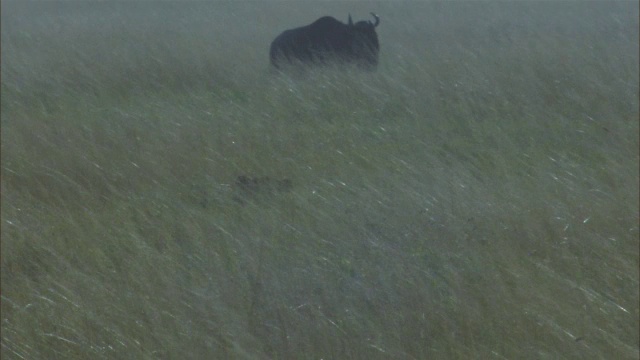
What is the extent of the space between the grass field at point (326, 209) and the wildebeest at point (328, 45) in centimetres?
33

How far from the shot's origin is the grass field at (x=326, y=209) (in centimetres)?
317

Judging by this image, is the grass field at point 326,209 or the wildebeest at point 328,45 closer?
the grass field at point 326,209

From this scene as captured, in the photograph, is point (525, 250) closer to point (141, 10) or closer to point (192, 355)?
point (192, 355)

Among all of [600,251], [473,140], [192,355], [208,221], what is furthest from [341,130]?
[192,355]

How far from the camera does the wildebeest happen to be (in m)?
8.98

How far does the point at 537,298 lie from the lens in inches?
133

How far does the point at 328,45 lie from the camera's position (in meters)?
9.27

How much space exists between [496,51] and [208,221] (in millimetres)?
5665

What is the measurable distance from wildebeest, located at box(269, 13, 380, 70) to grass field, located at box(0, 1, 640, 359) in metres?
0.33

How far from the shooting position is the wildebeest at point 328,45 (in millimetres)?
8977

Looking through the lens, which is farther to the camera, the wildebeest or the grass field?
the wildebeest

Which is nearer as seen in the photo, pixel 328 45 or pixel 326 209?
pixel 326 209

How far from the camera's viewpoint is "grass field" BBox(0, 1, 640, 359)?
3174 millimetres

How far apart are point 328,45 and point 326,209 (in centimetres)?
515
